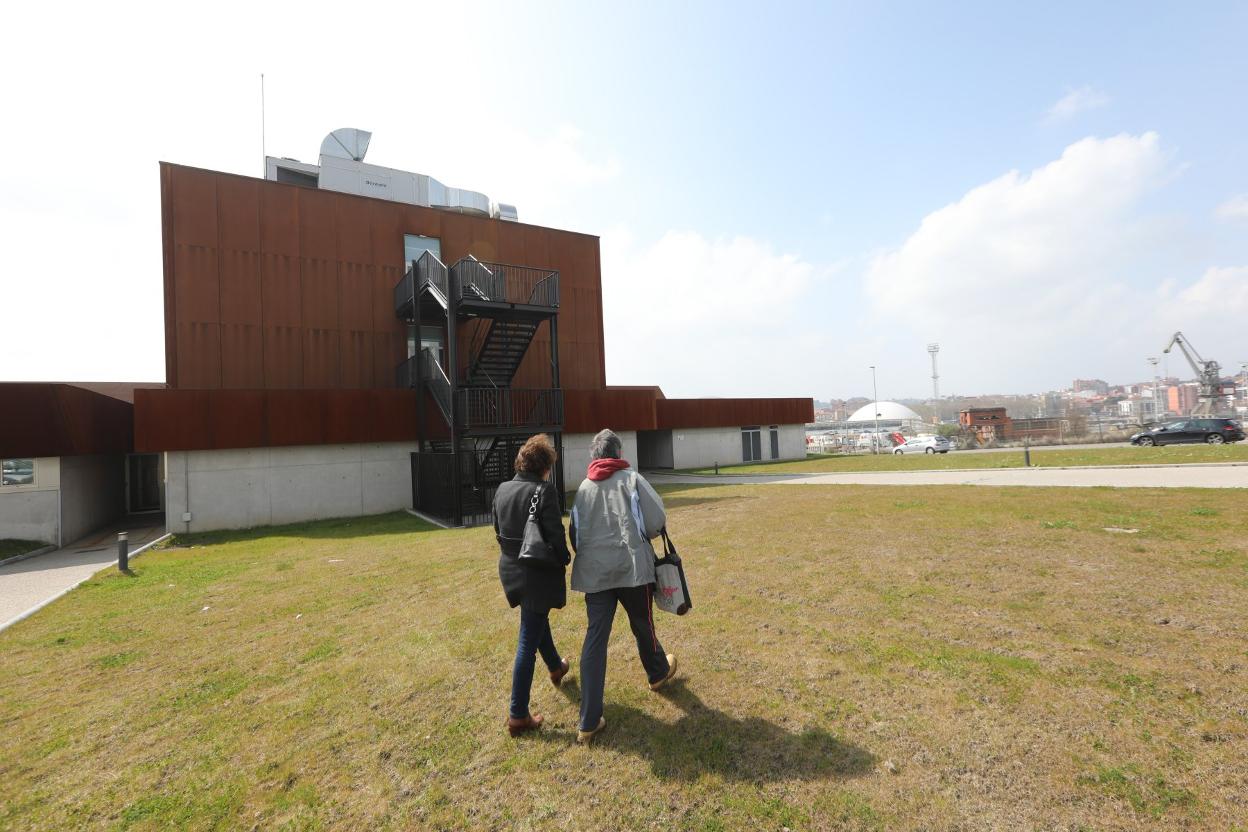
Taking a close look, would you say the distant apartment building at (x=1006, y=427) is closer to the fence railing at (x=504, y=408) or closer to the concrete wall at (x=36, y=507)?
the fence railing at (x=504, y=408)

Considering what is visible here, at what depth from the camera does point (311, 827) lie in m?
2.84

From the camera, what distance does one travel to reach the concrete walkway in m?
8.05

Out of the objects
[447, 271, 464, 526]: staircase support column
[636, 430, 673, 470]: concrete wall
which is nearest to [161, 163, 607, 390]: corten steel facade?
[447, 271, 464, 526]: staircase support column

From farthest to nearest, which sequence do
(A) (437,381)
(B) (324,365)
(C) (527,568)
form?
1. (B) (324,365)
2. (A) (437,381)
3. (C) (527,568)

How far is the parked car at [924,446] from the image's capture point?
37781 mm

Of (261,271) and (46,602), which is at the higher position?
(261,271)

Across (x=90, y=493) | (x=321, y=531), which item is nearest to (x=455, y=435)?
(x=321, y=531)

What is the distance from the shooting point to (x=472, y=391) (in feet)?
47.1

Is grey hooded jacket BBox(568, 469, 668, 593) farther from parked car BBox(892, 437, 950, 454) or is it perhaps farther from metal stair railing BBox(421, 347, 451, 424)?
parked car BBox(892, 437, 950, 454)

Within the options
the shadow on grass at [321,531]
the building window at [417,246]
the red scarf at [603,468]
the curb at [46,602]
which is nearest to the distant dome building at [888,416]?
the building window at [417,246]

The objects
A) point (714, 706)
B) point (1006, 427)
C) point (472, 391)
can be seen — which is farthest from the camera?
point (1006, 427)

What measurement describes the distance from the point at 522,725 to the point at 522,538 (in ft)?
3.96

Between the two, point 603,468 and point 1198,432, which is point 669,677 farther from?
point 1198,432

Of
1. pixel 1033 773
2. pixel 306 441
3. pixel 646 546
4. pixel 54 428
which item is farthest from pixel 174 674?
pixel 54 428
